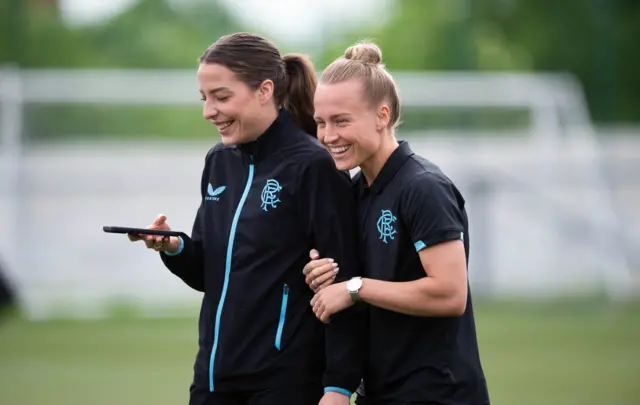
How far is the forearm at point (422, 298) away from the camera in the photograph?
10.2 feet

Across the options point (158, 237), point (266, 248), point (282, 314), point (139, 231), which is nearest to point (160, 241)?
point (158, 237)

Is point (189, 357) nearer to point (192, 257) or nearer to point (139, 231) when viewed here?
point (192, 257)

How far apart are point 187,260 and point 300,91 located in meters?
0.67

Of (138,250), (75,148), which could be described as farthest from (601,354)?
(75,148)

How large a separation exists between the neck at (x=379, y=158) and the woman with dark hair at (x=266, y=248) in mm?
109

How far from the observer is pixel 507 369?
28.6 ft

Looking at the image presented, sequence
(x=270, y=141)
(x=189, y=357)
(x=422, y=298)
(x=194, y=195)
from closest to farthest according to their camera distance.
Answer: (x=422, y=298)
(x=270, y=141)
(x=189, y=357)
(x=194, y=195)

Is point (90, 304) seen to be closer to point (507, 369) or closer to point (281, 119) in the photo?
point (507, 369)

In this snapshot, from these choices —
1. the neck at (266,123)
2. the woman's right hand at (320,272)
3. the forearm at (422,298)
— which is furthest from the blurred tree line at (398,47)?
the forearm at (422,298)

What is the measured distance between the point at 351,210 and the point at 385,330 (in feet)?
1.26

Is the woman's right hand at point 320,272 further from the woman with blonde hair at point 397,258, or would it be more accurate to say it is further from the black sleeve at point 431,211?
the black sleeve at point 431,211

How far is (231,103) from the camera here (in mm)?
3420

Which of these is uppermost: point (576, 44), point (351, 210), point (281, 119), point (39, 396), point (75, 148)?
point (576, 44)

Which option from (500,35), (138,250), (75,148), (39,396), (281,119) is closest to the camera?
(281,119)
